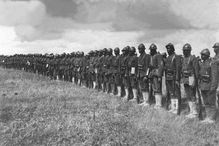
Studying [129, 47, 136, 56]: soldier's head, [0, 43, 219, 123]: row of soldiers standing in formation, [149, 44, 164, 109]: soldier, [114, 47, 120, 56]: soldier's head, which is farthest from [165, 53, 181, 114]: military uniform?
[114, 47, 120, 56]: soldier's head

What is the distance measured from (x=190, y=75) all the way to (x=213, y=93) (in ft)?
3.67

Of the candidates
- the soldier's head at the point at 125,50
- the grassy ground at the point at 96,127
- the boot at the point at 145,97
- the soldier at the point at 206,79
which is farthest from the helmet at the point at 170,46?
the soldier's head at the point at 125,50

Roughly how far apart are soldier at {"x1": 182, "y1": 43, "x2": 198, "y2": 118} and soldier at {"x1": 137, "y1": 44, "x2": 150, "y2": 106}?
2.46 m

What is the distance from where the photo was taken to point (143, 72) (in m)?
15.3

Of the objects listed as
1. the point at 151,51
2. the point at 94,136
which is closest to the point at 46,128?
the point at 94,136

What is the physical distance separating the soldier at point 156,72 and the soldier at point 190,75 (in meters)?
1.61

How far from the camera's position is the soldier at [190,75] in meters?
12.6

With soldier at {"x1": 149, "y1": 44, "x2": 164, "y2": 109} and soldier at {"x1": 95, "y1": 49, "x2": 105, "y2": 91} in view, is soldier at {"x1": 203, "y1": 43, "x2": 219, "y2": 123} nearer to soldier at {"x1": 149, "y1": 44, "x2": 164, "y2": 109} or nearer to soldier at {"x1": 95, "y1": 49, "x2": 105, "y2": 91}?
soldier at {"x1": 149, "y1": 44, "x2": 164, "y2": 109}

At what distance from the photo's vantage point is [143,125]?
1090cm

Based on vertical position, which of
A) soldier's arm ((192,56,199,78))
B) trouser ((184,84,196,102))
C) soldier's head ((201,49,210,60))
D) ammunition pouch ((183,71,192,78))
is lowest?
trouser ((184,84,196,102))

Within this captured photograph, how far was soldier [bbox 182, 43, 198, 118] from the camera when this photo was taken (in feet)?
41.4

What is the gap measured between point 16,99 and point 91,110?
420 centimetres

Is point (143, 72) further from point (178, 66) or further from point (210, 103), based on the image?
point (210, 103)

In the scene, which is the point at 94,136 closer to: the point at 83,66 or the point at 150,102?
the point at 150,102
